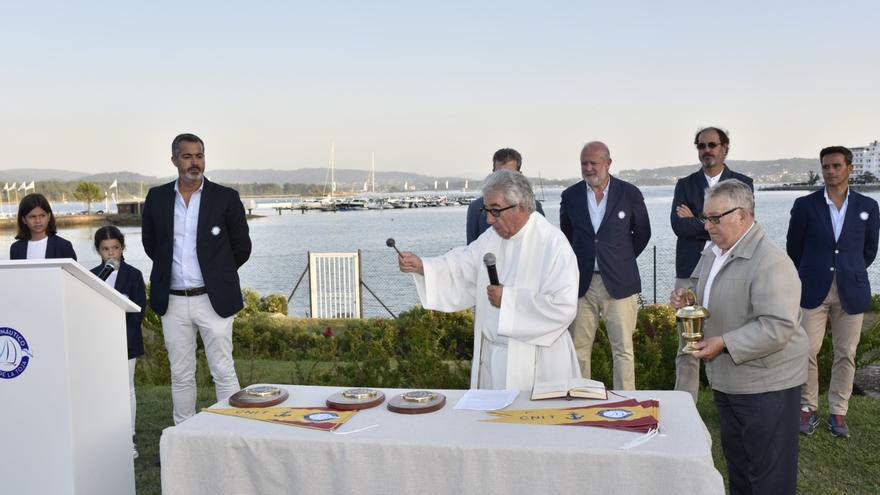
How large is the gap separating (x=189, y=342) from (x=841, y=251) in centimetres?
468

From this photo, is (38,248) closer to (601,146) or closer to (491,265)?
(491,265)

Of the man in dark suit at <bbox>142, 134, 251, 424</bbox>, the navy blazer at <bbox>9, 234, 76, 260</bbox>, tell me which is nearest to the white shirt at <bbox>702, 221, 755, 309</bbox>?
the man in dark suit at <bbox>142, 134, 251, 424</bbox>

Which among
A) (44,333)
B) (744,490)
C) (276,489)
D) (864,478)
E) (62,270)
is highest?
(62,270)

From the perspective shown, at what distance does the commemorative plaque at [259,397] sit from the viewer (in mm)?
3094

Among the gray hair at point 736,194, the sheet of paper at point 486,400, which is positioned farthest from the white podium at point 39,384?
the gray hair at point 736,194

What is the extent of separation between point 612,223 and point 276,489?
139 inches

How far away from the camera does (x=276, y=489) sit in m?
2.73

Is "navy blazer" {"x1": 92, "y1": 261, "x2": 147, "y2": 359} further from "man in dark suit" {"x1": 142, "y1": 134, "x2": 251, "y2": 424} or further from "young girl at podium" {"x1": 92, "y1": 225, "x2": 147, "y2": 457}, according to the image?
"man in dark suit" {"x1": 142, "y1": 134, "x2": 251, "y2": 424}

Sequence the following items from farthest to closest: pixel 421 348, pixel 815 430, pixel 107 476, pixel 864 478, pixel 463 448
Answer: pixel 421 348, pixel 815 430, pixel 864 478, pixel 107 476, pixel 463 448

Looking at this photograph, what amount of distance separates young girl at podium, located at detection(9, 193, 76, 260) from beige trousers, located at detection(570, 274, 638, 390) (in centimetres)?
388

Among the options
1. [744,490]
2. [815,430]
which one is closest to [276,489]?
[744,490]

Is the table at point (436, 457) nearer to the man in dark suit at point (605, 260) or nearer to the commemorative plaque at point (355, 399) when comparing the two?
the commemorative plaque at point (355, 399)

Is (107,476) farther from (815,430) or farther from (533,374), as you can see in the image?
(815,430)

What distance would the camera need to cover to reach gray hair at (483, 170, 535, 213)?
12.3 feet
